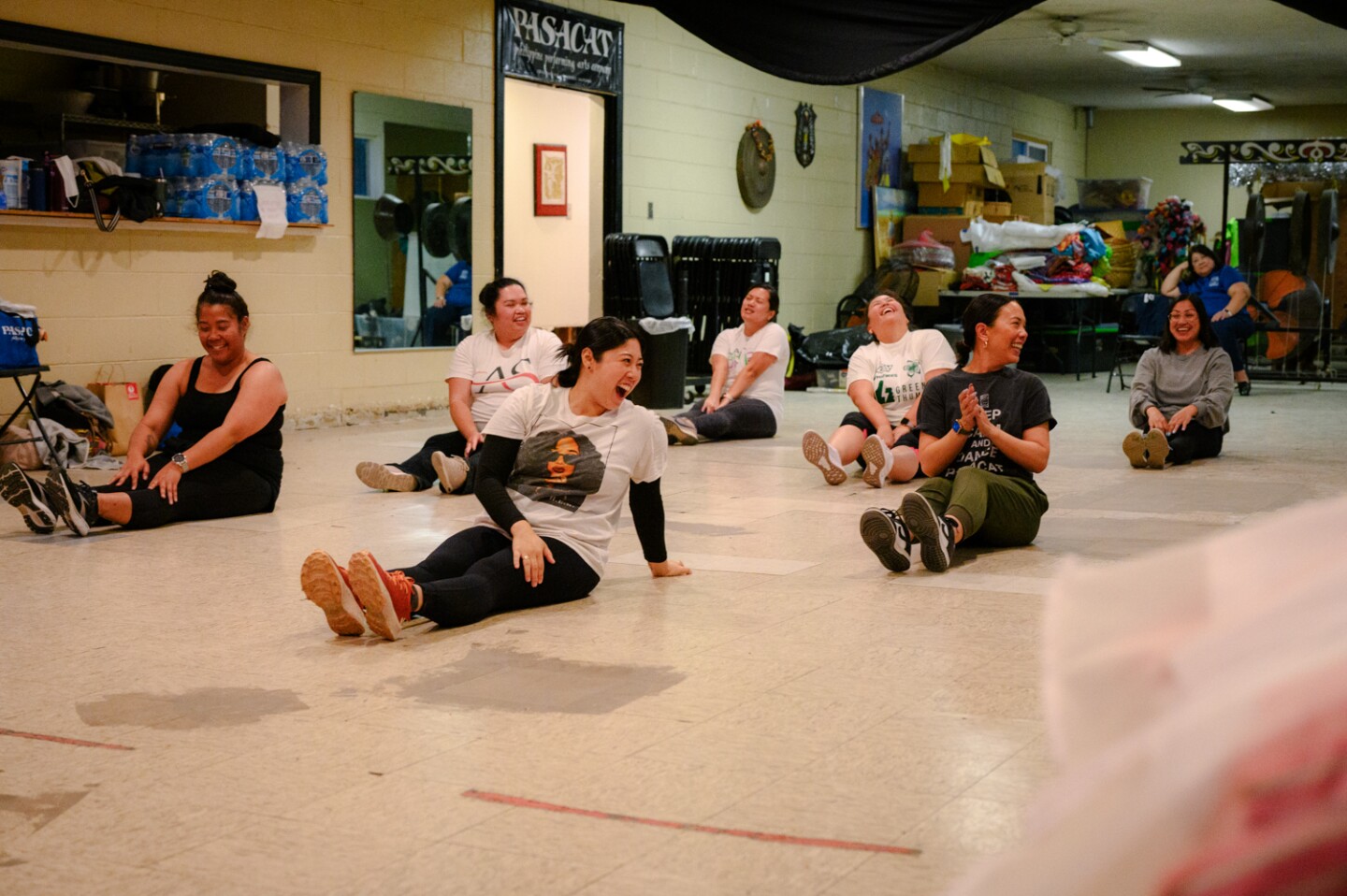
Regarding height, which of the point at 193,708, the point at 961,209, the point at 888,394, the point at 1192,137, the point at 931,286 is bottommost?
the point at 193,708

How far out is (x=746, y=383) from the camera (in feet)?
29.1

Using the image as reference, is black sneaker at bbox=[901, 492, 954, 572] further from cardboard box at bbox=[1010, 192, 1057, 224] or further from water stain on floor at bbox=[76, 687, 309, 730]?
cardboard box at bbox=[1010, 192, 1057, 224]

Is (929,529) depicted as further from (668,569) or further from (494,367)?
(494,367)

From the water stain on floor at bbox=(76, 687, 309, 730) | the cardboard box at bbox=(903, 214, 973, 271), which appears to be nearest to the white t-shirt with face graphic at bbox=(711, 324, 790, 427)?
the water stain on floor at bbox=(76, 687, 309, 730)


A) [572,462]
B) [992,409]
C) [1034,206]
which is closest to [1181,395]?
[992,409]

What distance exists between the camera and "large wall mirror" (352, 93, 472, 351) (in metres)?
9.98

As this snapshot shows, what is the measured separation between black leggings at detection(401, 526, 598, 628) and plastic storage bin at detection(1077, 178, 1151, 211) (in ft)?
54.7

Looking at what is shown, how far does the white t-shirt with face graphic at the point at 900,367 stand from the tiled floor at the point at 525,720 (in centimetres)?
171

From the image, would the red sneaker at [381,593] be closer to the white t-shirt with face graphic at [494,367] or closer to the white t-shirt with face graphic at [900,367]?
the white t-shirt with face graphic at [494,367]

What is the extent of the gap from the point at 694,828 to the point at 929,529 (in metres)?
2.35

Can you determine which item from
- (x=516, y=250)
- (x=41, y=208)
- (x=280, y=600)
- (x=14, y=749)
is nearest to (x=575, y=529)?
(x=280, y=600)

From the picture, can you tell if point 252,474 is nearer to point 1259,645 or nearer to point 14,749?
point 14,749

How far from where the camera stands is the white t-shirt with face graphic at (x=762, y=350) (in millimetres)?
8727

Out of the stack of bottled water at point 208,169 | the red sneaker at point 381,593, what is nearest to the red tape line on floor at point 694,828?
the red sneaker at point 381,593
